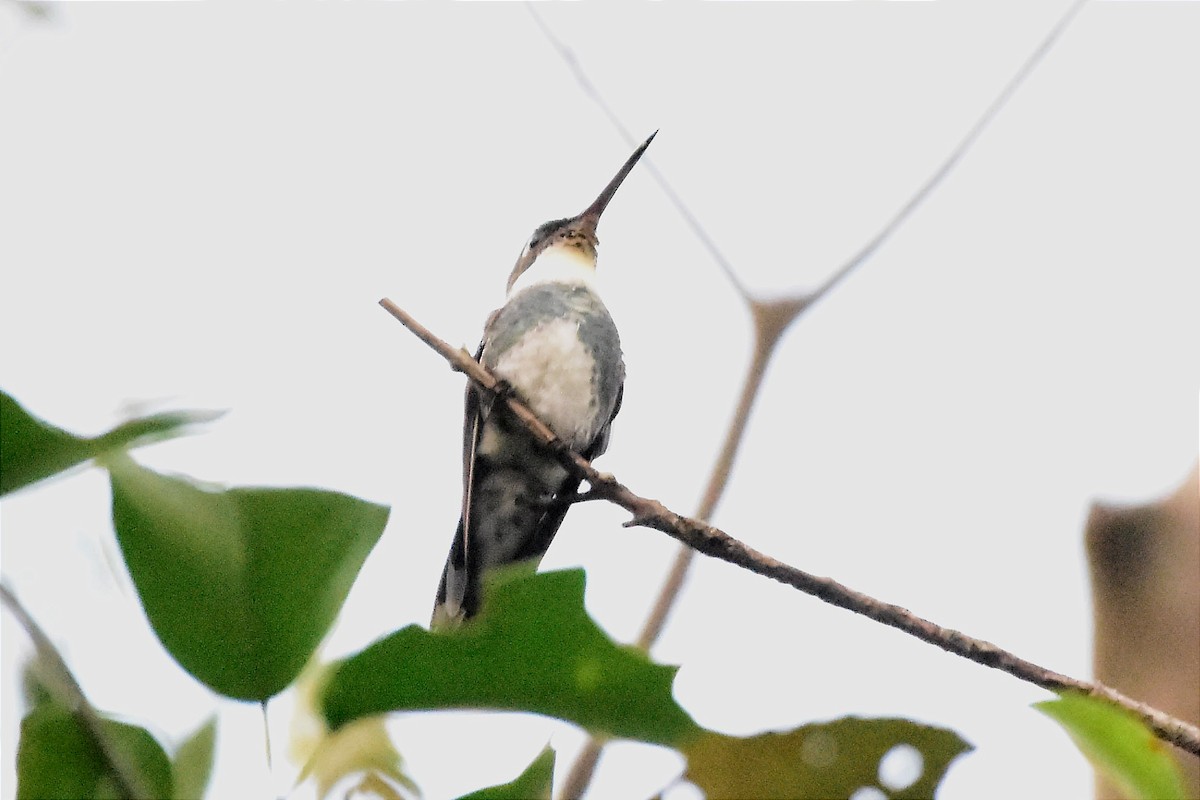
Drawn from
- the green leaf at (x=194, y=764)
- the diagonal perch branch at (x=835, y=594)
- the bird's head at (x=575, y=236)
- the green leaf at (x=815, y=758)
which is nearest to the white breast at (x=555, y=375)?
the bird's head at (x=575, y=236)

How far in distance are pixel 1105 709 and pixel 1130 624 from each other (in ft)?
7.67

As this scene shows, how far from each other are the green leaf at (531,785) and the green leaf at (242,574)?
6.9 inches

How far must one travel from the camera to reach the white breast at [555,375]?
3.43 meters

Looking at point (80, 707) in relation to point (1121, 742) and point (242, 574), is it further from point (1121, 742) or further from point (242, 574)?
point (1121, 742)

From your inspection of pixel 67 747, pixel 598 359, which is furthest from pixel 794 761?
pixel 598 359

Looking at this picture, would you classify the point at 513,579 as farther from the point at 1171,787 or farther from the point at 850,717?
the point at 1171,787

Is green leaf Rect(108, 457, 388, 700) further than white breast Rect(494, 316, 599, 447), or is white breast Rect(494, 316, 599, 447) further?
white breast Rect(494, 316, 599, 447)

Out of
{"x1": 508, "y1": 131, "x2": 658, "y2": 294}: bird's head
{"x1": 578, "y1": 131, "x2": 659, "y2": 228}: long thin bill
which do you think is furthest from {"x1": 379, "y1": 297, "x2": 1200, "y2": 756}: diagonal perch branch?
{"x1": 578, "y1": 131, "x2": 659, "y2": 228}: long thin bill

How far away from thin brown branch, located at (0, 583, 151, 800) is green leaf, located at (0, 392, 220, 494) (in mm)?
105

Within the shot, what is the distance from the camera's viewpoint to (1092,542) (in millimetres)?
3051

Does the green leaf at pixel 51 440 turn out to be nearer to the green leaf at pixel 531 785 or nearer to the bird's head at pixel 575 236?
the green leaf at pixel 531 785

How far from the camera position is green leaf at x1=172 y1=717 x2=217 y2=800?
2.99ft

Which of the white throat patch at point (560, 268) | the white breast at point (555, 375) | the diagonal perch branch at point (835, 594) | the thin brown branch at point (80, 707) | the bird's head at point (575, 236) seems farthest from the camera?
the bird's head at point (575, 236)

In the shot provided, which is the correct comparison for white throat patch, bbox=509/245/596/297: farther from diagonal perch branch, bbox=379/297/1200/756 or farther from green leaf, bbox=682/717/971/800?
green leaf, bbox=682/717/971/800
